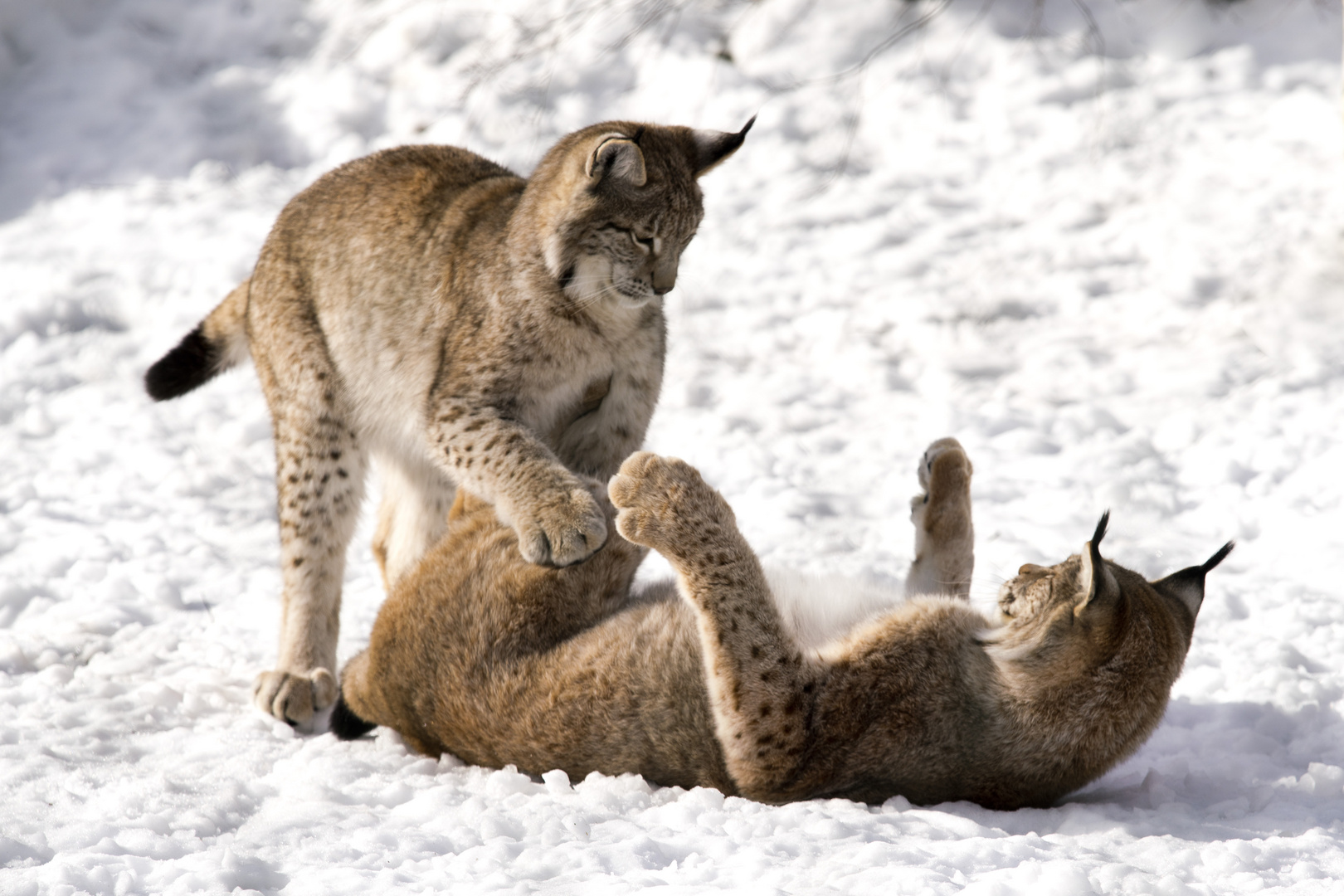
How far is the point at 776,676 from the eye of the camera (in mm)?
2883

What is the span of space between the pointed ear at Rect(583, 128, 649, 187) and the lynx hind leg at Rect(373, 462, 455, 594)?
1.25m

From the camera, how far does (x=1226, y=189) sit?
22.1ft

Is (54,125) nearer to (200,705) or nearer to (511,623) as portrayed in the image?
(200,705)

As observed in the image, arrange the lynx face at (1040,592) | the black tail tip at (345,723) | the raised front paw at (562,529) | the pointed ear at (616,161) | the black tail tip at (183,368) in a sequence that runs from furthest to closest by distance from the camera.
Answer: the black tail tip at (183,368), the pointed ear at (616,161), the black tail tip at (345,723), the raised front paw at (562,529), the lynx face at (1040,592)

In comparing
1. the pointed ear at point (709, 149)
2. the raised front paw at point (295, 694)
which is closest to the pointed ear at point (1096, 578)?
the pointed ear at point (709, 149)

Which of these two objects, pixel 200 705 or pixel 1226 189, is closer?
pixel 200 705

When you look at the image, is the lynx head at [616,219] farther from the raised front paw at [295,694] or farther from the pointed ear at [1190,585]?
the pointed ear at [1190,585]

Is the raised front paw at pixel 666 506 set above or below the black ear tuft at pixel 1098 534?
above

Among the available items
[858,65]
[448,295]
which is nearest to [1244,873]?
[448,295]

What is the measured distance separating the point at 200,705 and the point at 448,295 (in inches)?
59.7

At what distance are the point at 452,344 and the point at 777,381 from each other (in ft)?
8.05

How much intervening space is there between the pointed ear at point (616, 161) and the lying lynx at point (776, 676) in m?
1.04

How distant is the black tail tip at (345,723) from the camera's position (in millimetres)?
3535

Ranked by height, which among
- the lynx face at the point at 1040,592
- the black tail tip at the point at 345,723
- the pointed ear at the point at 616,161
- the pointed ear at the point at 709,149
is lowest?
the black tail tip at the point at 345,723
